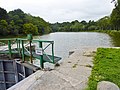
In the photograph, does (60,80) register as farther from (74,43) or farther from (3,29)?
(3,29)

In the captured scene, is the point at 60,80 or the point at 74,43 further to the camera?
the point at 74,43

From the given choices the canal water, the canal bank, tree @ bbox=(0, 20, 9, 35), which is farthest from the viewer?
tree @ bbox=(0, 20, 9, 35)

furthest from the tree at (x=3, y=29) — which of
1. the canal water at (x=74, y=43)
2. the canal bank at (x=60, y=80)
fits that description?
the canal bank at (x=60, y=80)

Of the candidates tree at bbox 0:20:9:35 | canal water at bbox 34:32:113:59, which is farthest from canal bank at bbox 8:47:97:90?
tree at bbox 0:20:9:35

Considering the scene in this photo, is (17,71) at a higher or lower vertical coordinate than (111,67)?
lower

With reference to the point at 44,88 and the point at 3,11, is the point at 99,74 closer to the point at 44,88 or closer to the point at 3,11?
the point at 44,88

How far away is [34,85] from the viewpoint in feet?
16.2

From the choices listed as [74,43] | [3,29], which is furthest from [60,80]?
[3,29]

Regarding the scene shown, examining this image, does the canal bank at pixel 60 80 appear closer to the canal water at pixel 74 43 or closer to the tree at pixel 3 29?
the canal water at pixel 74 43

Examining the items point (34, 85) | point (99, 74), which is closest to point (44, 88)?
point (34, 85)

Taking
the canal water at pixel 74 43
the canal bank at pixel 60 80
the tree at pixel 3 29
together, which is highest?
the tree at pixel 3 29

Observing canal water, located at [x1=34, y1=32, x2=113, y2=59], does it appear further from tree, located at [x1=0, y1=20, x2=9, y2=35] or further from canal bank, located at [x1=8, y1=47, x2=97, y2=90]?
tree, located at [x1=0, y1=20, x2=9, y2=35]

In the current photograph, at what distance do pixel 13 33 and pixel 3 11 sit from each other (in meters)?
14.7

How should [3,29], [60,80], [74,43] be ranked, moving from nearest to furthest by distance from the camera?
[60,80] < [74,43] < [3,29]
